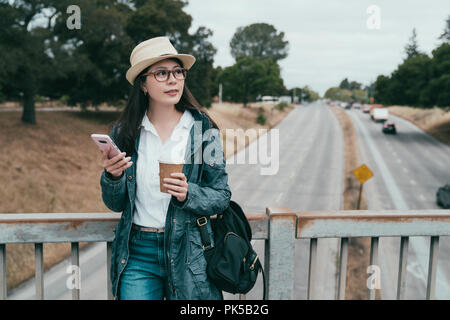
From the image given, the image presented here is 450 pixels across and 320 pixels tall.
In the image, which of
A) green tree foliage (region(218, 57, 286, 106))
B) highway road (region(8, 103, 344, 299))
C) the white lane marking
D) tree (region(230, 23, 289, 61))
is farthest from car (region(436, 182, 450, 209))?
tree (region(230, 23, 289, 61))

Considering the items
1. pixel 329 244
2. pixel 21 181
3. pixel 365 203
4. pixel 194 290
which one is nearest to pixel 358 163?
pixel 365 203

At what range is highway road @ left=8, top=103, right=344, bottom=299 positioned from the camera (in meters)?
11.4

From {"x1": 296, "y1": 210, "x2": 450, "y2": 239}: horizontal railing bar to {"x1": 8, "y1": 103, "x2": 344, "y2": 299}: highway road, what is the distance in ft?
16.6

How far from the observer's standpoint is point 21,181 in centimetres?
1819

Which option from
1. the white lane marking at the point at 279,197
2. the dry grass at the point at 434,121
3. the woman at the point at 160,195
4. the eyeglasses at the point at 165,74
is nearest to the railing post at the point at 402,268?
the woman at the point at 160,195

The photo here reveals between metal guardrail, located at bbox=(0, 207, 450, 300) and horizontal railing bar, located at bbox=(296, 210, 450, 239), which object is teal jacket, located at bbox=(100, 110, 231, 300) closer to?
metal guardrail, located at bbox=(0, 207, 450, 300)

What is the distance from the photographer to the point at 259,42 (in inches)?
4316

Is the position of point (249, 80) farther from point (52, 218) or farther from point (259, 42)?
point (52, 218)

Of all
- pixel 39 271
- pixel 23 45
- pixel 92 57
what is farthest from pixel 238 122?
pixel 39 271

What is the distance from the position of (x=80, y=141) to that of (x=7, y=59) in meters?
6.49

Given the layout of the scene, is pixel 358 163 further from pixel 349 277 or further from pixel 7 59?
pixel 7 59

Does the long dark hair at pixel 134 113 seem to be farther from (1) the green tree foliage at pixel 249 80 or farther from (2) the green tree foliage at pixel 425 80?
(1) the green tree foliage at pixel 249 80

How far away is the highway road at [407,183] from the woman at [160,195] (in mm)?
9701
